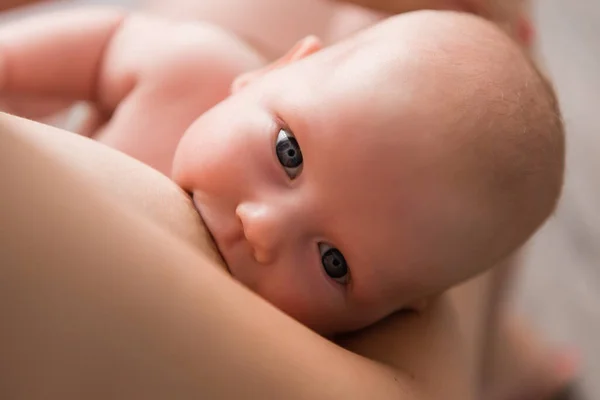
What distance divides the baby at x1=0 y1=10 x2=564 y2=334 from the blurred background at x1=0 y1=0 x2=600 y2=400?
0.68 meters

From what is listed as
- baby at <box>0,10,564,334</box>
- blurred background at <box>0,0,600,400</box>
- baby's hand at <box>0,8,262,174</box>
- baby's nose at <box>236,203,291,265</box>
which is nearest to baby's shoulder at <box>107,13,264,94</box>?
baby's hand at <box>0,8,262,174</box>

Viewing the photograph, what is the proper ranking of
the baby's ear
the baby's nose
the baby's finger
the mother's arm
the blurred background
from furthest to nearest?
the blurred background < the baby's finger < the baby's ear < the baby's nose < the mother's arm

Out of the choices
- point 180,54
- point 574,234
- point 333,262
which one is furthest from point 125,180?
point 574,234

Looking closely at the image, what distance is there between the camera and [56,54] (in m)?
0.89

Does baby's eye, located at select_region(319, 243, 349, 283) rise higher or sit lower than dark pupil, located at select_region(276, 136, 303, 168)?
lower

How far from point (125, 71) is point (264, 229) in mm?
357

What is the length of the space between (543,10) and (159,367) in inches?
77.2

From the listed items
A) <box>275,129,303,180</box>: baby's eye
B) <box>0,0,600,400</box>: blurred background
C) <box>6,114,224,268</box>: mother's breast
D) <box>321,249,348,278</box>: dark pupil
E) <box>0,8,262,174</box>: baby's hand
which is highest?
<box>6,114,224,268</box>: mother's breast

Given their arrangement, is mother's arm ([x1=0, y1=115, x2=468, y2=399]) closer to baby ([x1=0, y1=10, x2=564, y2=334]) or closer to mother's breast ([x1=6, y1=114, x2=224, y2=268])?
mother's breast ([x1=6, y1=114, x2=224, y2=268])

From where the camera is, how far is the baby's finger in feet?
2.89

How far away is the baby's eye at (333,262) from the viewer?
652 mm

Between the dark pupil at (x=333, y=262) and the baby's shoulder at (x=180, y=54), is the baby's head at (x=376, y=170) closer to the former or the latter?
the dark pupil at (x=333, y=262)

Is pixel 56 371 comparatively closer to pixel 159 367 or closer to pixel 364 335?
pixel 159 367

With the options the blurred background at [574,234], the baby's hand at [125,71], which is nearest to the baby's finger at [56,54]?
the baby's hand at [125,71]
